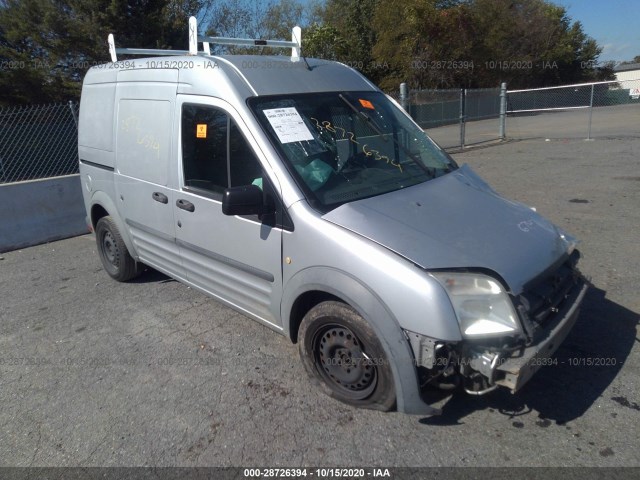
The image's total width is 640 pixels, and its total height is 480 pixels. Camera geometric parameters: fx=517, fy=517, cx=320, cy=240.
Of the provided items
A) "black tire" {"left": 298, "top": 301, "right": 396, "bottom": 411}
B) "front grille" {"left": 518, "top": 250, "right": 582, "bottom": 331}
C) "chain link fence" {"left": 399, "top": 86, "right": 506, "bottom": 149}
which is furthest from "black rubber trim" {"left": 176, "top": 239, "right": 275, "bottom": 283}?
"chain link fence" {"left": 399, "top": 86, "right": 506, "bottom": 149}

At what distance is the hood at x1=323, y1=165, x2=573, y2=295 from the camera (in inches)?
114

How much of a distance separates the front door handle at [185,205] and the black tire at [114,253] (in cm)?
152

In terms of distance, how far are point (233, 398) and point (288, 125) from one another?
1.91 m

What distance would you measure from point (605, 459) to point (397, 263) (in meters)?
1.53

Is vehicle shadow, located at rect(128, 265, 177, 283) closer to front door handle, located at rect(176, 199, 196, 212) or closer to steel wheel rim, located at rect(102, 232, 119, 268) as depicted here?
steel wheel rim, located at rect(102, 232, 119, 268)

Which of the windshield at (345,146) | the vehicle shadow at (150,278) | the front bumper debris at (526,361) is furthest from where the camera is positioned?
the vehicle shadow at (150,278)

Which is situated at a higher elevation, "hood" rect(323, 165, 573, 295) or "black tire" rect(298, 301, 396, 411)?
"hood" rect(323, 165, 573, 295)

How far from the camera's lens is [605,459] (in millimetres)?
2773

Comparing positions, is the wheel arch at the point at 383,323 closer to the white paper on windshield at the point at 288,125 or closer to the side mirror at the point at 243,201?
the side mirror at the point at 243,201

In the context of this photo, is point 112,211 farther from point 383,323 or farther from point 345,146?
point 383,323

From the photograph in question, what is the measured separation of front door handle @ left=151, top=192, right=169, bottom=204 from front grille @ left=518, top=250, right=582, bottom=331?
114 inches

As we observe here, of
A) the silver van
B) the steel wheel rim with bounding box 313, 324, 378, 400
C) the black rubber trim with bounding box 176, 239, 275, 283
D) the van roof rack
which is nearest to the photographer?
the silver van

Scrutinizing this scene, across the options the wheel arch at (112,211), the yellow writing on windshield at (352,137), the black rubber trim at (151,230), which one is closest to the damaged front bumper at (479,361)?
the yellow writing on windshield at (352,137)

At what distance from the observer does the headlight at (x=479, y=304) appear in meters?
2.74
